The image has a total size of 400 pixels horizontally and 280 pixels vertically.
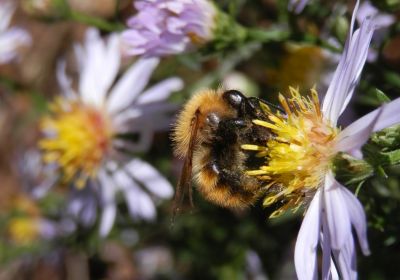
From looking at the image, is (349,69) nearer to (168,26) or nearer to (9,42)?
(168,26)

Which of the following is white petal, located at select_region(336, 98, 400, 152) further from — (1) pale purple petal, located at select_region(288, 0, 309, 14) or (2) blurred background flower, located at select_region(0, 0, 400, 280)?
(1) pale purple petal, located at select_region(288, 0, 309, 14)

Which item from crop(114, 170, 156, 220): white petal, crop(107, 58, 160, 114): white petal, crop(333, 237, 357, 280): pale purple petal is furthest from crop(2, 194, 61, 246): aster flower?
crop(333, 237, 357, 280): pale purple petal

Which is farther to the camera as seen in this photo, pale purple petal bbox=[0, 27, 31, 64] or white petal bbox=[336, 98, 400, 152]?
pale purple petal bbox=[0, 27, 31, 64]

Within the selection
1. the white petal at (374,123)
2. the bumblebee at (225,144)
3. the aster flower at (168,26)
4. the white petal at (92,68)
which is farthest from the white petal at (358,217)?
the white petal at (92,68)

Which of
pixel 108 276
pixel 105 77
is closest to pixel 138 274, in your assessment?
pixel 108 276

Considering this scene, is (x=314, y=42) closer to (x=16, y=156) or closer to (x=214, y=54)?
(x=214, y=54)

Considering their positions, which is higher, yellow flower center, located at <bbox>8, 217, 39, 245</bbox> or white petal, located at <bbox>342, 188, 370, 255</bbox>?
white petal, located at <bbox>342, 188, 370, 255</bbox>
